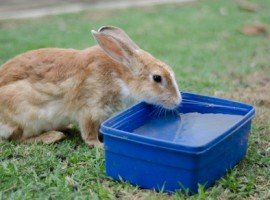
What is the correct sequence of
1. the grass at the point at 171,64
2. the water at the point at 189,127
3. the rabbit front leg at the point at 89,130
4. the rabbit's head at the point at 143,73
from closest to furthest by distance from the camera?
1. the grass at the point at 171,64
2. the water at the point at 189,127
3. the rabbit's head at the point at 143,73
4. the rabbit front leg at the point at 89,130

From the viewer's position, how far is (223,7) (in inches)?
424

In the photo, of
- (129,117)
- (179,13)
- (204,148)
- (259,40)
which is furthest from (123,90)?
(179,13)

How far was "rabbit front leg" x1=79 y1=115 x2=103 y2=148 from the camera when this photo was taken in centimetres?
433

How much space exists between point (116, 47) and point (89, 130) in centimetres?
68

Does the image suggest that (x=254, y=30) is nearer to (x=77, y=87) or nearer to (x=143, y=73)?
(x=143, y=73)

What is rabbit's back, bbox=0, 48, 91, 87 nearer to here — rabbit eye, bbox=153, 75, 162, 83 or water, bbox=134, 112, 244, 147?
rabbit eye, bbox=153, 75, 162, 83

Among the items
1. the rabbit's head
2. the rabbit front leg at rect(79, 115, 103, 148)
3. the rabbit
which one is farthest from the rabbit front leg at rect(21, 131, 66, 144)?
the rabbit's head

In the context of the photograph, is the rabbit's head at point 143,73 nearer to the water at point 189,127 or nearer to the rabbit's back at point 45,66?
the water at point 189,127

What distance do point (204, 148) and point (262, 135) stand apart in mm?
1403

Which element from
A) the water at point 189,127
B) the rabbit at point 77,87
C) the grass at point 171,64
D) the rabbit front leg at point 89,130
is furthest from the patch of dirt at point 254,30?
the rabbit front leg at point 89,130

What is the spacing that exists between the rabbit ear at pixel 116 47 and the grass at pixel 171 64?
2.40ft

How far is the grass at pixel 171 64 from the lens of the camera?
141 inches

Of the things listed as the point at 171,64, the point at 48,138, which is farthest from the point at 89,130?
the point at 171,64

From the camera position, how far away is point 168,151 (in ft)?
11.0
